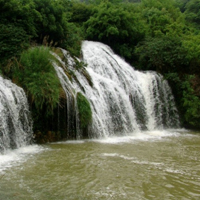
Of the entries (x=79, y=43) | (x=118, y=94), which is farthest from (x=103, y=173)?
(x=79, y=43)

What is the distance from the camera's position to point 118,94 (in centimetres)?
1193

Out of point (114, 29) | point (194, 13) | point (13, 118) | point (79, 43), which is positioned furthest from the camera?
point (194, 13)

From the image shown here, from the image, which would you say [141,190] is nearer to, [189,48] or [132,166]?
[132,166]

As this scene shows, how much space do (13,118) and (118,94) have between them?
510 cm

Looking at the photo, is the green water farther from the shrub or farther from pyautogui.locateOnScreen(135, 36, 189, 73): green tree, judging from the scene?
pyautogui.locateOnScreen(135, 36, 189, 73): green tree

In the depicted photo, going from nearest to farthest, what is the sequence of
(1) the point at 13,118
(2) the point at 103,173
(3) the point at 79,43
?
(2) the point at 103,173
(1) the point at 13,118
(3) the point at 79,43

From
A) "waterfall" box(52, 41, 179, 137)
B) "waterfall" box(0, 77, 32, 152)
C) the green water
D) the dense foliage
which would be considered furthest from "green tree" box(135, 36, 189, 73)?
"waterfall" box(0, 77, 32, 152)

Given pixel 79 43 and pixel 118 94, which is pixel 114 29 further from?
pixel 118 94

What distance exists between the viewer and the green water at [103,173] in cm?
493

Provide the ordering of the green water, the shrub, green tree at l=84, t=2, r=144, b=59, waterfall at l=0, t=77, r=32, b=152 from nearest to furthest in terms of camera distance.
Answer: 1. the green water
2. waterfall at l=0, t=77, r=32, b=152
3. the shrub
4. green tree at l=84, t=2, r=144, b=59

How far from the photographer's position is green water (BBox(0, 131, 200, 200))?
493 centimetres

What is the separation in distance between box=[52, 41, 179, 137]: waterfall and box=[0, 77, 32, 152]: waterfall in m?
1.78

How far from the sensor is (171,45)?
16.5m

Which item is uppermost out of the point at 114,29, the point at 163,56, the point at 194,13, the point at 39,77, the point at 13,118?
the point at 194,13
